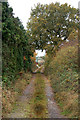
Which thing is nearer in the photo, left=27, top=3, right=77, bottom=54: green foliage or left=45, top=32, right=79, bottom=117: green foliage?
left=45, top=32, right=79, bottom=117: green foliage

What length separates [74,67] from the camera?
1087 centimetres

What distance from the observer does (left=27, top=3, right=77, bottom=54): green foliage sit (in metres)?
22.6

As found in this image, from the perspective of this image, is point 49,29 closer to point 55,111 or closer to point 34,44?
point 34,44

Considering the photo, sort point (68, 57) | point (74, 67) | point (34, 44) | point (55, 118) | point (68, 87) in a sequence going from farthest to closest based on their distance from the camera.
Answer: point (34, 44), point (68, 57), point (74, 67), point (68, 87), point (55, 118)

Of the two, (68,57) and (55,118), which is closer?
(55,118)

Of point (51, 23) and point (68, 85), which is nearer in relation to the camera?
point (68, 85)

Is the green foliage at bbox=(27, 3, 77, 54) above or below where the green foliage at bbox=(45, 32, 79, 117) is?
above

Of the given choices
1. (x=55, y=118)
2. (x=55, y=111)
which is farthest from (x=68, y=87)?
(x=55, y=118)

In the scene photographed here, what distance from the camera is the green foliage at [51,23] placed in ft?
74.2

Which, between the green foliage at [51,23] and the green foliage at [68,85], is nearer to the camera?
the green foliage at [68,85]

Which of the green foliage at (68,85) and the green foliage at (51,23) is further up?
the green foliage at (51,23)

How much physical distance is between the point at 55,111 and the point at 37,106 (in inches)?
33.8

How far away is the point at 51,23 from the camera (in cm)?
2294

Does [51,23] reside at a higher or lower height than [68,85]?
higher
